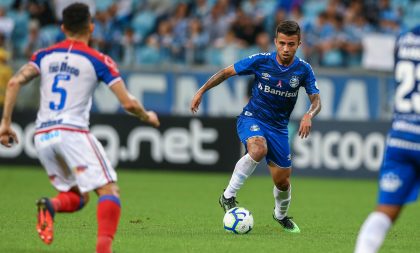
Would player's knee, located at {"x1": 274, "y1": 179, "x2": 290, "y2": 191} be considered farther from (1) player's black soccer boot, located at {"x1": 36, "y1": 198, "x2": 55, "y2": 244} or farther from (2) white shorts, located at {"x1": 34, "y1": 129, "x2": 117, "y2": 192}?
(1) player's black soccer boot, located at {"x1": 36, "y1": 198, "x2": 55, "y2": 244}

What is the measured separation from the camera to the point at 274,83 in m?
10.9

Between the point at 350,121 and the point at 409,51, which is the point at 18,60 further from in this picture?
the point at 409,51

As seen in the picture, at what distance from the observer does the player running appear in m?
7.70

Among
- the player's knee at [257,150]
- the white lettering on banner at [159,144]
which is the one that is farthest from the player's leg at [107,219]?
the white lettering on banner at [159,144]

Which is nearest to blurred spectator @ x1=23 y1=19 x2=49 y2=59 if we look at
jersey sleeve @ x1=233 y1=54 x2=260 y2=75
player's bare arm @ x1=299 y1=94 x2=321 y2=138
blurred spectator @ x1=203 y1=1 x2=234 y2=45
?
blurred spectator @ x1=203 y1=1 x2=234 y2=45

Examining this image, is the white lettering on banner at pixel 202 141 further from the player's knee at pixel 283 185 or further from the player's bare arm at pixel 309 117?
the player's bare arm at pixel 309 117

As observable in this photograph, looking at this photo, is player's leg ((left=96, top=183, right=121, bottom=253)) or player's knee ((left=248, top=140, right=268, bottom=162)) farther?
player's knee ((left=248, top=140, right=268, bottom=162))

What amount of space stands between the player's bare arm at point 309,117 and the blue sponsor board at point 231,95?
10222mm

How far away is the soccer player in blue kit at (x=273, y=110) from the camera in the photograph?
1069cm

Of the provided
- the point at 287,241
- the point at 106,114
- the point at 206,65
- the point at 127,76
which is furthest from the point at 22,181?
the point at 287,241

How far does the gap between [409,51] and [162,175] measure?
13.2 m

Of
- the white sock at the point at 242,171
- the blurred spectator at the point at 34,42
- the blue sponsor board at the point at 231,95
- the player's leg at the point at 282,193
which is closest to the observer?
the white sock at the point at 242,171

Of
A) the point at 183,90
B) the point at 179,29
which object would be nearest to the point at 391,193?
the point at 183,90

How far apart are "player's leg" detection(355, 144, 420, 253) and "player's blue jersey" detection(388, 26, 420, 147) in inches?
4.0
